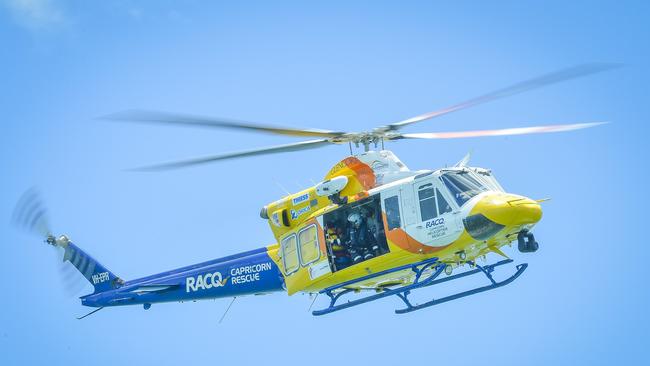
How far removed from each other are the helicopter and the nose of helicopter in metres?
0.02

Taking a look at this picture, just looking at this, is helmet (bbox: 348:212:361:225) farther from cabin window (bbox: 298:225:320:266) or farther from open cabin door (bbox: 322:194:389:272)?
cabin window (bbox: 298:225:320:266)

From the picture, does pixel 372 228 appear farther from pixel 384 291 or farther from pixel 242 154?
pixel 242 154

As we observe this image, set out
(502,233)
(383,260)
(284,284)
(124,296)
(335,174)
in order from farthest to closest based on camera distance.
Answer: (124,296) → (284,284) → (335,174) → (383,260) → (502,233)

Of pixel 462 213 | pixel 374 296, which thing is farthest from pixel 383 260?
pixel 462 213

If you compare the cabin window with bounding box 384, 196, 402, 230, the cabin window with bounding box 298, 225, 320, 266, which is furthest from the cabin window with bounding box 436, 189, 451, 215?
the cabin window with bounding box 298, 225, 320, 266

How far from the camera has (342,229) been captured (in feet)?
49.1

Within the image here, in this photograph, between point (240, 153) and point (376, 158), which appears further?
point (376, 158)

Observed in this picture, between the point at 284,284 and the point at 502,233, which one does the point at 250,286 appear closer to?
the point at 284,284

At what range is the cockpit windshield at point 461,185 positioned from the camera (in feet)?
44.4

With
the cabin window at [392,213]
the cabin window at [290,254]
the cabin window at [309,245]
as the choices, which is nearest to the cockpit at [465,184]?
the cabin window at [392,213]

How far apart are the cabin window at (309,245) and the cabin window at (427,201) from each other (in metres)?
2.37

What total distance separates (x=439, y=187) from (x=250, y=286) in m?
A: 5.39

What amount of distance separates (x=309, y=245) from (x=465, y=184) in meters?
3.45

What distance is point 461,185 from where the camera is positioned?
13664mm
